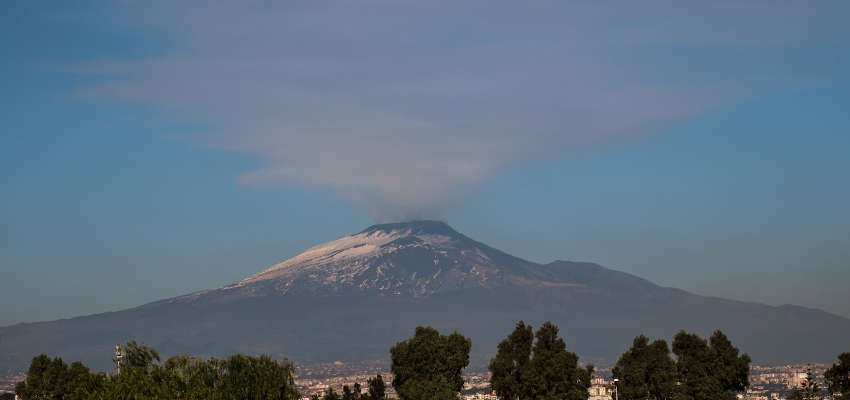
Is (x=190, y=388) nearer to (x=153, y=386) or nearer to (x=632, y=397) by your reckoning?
(x=153, y=386)

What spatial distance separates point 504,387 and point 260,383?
34.7m

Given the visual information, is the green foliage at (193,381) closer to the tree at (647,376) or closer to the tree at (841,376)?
the tree at (647,376)

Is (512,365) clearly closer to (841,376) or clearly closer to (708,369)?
(708,369)

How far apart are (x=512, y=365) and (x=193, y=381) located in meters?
43.8

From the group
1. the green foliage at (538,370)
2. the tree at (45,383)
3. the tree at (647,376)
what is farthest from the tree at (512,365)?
the tree at (45,383)

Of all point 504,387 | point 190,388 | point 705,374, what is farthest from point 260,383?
point 705,374

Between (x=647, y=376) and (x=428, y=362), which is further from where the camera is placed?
(x=428, y=362)

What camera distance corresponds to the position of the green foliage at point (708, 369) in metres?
133

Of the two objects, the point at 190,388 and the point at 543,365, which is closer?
the point at 190,388

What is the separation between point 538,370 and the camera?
445 ft

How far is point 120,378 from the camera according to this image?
110 m

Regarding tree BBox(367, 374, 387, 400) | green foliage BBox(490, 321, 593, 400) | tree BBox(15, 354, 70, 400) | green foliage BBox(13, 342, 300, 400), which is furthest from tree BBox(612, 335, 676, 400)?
tree BBox(15, 354, 70, 400)

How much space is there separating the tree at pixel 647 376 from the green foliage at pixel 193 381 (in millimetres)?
41470

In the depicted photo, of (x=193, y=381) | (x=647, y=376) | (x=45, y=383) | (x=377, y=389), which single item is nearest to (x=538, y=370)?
(x=647, y=376)
